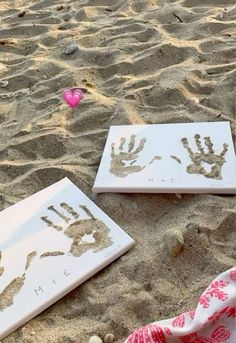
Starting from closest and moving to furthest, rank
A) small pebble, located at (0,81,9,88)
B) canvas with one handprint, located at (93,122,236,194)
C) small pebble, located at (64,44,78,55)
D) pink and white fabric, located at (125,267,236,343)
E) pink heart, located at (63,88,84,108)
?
1. pink and white fabric, located at (125,267,236,343)
2. canvas with one handprint, located at (93,122,236,194)
3. pink heart, located at (63,88,84,108)
4. small pebble, located at (0,81,9,88)
5. small pebble, located at (64,44,78,55)

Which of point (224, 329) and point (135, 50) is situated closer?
point (224, 329)

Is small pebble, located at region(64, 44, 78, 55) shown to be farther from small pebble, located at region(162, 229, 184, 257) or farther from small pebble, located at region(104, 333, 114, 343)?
small pebble, located at region(104, 333, 114, 343)

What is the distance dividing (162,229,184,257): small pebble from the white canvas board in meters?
0.08

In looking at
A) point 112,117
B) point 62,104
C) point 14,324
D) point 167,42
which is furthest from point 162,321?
point 167,42

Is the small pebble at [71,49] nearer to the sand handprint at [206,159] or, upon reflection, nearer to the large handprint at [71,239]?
the sand handprint at [206,159]

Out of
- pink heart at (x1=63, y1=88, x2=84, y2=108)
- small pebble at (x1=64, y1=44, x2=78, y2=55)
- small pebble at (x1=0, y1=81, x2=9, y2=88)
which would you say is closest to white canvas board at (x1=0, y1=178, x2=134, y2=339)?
pink heart at (x1=63, y1=88, x2=84, y2=108)

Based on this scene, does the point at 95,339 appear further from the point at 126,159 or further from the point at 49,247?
the point at 126,159

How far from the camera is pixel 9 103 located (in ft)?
5.82

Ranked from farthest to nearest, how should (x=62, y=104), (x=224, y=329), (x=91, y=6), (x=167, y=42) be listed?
1. (x=91, y=6)
2. (x=167, y=42)
3. (x=62, y=104)
4. (x=224, y=329)

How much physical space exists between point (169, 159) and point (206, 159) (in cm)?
9

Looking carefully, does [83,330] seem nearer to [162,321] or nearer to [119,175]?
[162,321]

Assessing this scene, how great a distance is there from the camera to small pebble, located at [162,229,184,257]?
1104 mm

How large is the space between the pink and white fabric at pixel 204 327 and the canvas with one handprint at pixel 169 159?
0.36m

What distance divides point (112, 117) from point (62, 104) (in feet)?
0.66
